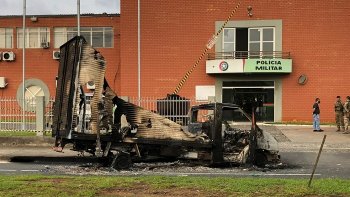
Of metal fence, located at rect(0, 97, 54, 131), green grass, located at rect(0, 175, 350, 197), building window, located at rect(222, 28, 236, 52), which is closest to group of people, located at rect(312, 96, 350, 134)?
building window, located at rect(222, 28, 236, 52)

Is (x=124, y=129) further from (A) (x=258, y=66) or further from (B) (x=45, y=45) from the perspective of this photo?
(B) (x=45, y=45)

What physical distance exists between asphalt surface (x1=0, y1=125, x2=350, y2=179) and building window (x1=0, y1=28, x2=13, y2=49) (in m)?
18.2

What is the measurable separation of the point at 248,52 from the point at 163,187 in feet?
76.3

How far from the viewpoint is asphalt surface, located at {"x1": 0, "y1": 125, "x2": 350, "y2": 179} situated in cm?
1137

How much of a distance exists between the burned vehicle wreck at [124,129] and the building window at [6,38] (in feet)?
80.5

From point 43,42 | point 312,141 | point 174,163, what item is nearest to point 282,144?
point 312,141

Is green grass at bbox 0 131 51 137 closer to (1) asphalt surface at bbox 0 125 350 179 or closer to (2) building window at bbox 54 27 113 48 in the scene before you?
(1) asphalt surface at bbox 0 125 350 179

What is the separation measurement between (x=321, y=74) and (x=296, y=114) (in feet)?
9.36

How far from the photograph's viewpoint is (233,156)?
12.1 m

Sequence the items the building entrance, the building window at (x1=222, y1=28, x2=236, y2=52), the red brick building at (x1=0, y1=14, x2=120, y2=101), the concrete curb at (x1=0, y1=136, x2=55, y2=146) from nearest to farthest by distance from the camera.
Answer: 1. the concrete curb at (x1=0, y1=136, x2=55, y2=146)
2. the building entrance
3. the building window at (x1=222, y1=28, x2=236, y2=52)
4. the red brick building at (x1=0, y1=14, x2=120, y2=101)

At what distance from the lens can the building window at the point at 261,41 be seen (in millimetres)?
30875

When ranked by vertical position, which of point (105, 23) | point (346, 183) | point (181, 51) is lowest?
point (346, 183)

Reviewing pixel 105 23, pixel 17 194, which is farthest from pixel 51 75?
pixel 17 194

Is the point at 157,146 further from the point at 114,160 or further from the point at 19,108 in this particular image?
the point at 19,108
